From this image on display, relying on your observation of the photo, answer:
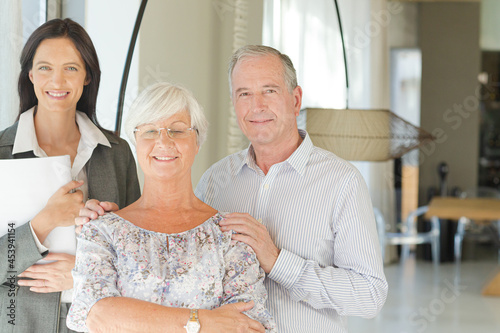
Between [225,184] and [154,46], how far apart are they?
53.8 inches

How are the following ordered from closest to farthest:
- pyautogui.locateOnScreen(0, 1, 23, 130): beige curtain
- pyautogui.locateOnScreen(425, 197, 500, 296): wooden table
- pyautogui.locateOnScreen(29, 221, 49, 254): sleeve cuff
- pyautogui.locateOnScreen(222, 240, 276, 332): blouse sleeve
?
pyautogui.locateOnScreen(222, 240, 276, 332): blouse sleeve → pyautogui.locateOnScreen(29, 221, 49, 254): sleeve cuff → pyautogui.locateOnScreen(0, 1, 23, 130): beige curtain → pyautogui.locateOnScreen(425, 197, 500, 296): wooden table

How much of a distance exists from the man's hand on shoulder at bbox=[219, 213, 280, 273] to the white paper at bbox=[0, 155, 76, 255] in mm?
493

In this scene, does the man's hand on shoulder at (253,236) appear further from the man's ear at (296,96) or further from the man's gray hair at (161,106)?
the man's ear at (296,96)

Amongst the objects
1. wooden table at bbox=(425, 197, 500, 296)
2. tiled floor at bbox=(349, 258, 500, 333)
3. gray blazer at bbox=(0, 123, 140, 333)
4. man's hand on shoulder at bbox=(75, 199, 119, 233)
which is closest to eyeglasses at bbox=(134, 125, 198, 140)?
man's hand on shoulder at bbox=(75, 199, 119, 233)

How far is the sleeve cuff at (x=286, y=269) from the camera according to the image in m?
1.79

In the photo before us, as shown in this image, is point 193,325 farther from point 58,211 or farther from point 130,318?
point 58,211

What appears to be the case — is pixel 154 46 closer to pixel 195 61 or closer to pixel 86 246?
pixel 195 61

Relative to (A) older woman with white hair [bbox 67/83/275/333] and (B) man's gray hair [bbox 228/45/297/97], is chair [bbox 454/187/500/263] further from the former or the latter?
(A) older woman with white hair [bbox 67/83/275/333]

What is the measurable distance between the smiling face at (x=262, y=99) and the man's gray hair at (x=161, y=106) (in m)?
0.38

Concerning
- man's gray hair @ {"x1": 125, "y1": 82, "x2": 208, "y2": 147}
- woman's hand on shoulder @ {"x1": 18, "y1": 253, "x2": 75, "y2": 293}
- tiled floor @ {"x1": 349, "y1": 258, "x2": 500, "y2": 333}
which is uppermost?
man's gray hair @ {"x1": 125, "y1": 82, "x2": 208, "y2": 147}

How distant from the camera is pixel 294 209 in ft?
6.46

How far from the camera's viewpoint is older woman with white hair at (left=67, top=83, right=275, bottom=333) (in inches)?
57.7

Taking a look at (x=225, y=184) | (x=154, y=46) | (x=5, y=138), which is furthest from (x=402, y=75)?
(x=5, y=138)

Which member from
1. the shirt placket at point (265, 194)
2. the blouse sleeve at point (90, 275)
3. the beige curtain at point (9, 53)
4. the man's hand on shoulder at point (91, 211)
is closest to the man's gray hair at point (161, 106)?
the man's hand on shoulder at point (91, 211)
